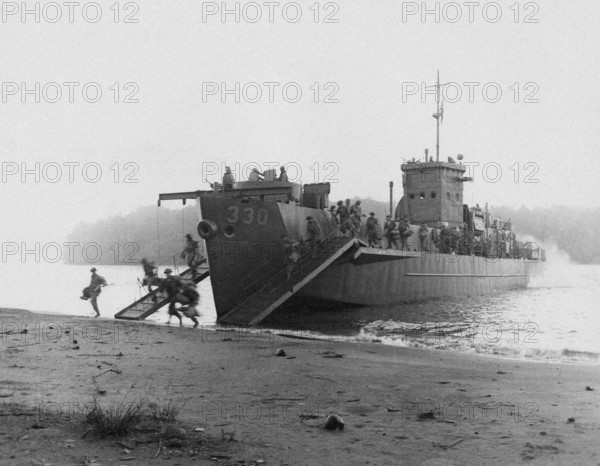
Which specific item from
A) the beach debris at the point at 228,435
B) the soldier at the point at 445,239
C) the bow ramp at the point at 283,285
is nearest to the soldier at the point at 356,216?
the bow ramp at the point at 283,285

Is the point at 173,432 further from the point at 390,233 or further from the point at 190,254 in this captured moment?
the point at 390,233

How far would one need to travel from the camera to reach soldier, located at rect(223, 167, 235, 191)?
20.0 m

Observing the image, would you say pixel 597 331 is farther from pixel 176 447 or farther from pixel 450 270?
pixel 176 447

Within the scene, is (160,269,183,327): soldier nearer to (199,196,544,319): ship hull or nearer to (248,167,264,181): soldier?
(199,196,544,319): ship hull

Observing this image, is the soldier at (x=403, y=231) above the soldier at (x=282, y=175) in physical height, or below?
below

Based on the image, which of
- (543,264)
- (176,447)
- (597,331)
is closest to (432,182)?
(597,331)

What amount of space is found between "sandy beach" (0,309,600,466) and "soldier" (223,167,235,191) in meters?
10.1

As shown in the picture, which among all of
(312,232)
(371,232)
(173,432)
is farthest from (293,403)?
(371,232)

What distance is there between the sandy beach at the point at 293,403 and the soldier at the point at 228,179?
10122 millimetres

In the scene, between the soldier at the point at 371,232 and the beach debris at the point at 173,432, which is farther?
the soldier at the point at 371,232

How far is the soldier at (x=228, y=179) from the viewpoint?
20031mm

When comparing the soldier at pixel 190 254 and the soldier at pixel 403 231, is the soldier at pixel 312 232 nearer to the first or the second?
the soldier at pixel 190 254

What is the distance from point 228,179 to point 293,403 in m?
14.9

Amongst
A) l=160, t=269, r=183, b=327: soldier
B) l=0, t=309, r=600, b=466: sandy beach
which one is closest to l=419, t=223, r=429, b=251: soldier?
l=160, t=269, r=183, b=327: soldier
